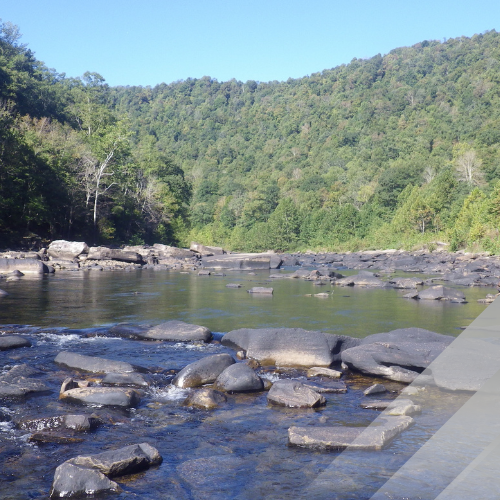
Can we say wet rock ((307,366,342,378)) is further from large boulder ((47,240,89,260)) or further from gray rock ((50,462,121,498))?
large boulder ((47,240,89,260))

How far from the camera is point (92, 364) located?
8.05 m

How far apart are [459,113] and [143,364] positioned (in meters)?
105

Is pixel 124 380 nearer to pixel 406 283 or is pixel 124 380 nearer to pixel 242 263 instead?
pixel 406 283

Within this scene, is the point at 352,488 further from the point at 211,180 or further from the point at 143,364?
the point at 211,180

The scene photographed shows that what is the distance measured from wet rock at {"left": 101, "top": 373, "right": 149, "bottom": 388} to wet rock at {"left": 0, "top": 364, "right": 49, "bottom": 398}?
81cm

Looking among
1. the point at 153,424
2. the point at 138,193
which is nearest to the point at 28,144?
the point at 138,193

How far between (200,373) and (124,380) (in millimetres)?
1088

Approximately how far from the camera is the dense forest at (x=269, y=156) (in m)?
47.2

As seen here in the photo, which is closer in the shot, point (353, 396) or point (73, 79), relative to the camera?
point (353, 396)

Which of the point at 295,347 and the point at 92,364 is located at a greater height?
the point at 295,347

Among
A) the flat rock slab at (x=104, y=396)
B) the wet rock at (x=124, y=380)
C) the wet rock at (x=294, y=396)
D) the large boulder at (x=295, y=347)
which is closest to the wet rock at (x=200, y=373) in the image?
the wet rock at (x=124, y=380)

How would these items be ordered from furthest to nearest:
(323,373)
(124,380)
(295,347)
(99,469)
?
(295,347) → (323,373) → (124,380) → (99,469)

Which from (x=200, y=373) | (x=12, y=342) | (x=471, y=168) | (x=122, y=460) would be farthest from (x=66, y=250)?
(x=471, y=168)

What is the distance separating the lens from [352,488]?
438cm
